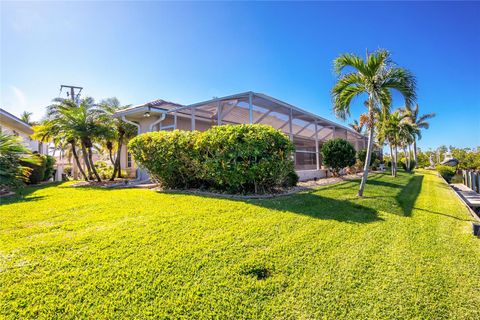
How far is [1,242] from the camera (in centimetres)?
340

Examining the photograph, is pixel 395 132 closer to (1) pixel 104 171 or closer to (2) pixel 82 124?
(2) pixel 82 124

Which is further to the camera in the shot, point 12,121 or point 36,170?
point 12,121

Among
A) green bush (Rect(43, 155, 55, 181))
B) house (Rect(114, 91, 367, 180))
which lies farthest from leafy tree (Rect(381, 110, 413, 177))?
green bush (Rect(43, 155, 55, 181))

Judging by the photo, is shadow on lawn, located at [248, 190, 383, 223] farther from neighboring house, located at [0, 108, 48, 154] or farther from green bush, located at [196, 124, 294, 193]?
neighboring house, located at [0, 108, 48, 154]

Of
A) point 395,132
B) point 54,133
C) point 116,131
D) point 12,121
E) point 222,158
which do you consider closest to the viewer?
point 222,158

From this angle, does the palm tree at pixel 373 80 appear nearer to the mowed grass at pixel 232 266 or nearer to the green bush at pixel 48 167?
the mowed grass at pixel 232 266

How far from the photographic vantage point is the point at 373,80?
750cm

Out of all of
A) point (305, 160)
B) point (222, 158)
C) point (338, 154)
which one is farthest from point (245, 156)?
point (305, 160)

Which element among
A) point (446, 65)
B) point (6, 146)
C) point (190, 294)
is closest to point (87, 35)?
point (6, 146)

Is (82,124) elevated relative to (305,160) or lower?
→ elevated

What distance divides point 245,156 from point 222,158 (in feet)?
2.54

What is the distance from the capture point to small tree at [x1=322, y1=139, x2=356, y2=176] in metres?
13.9

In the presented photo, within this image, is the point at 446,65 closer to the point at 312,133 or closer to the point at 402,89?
the point at 312,133

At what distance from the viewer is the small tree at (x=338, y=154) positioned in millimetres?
13852
